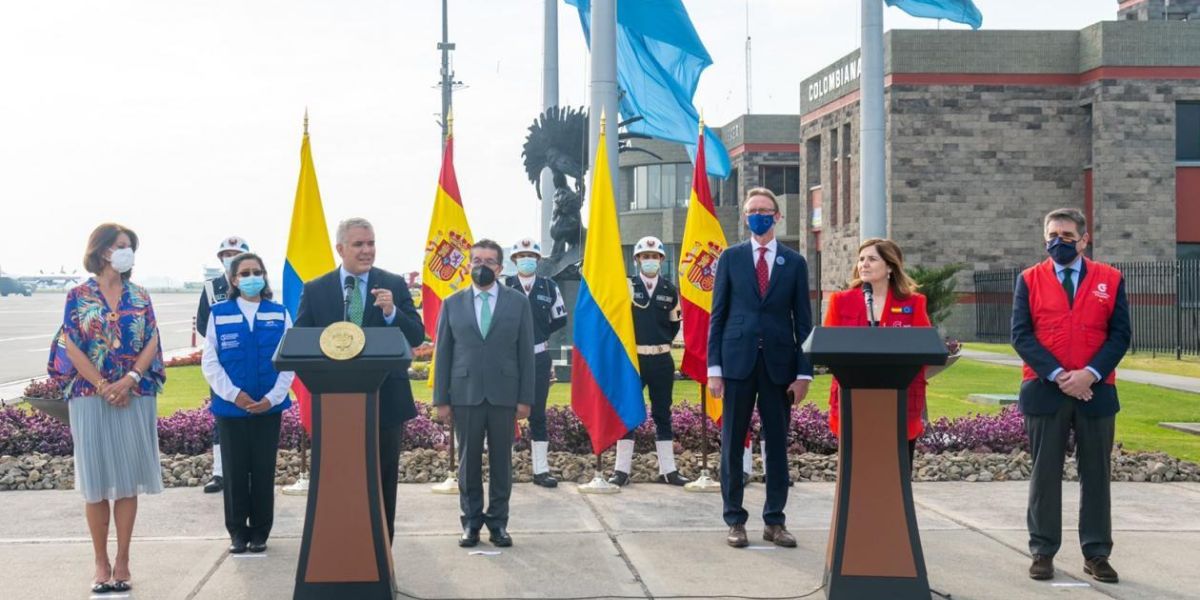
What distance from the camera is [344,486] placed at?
6.20m

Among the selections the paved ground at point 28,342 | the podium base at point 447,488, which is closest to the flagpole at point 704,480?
the podium base at point 447,488

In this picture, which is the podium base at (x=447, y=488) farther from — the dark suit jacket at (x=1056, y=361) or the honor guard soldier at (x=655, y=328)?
the dark suit jacket at (x=1056, y=361)

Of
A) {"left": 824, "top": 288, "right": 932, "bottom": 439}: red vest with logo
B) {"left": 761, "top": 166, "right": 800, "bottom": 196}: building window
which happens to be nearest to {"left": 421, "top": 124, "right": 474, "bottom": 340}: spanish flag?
{"left": 824, "top": 288, "right": 932, "bottom": 439}: red vest with logo

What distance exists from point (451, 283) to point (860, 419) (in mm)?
6438

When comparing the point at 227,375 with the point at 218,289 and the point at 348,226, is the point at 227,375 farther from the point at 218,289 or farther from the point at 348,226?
the point at 218,289

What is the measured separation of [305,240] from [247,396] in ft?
11.0

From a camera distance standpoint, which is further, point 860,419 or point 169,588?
point 169,588

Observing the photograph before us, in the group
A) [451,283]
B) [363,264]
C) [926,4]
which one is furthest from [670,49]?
[363,264]

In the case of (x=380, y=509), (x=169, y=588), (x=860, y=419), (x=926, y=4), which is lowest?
(x=169, y=588)

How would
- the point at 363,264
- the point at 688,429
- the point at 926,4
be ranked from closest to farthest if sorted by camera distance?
1. the point at 363,264
2. the point at 688,429
3. the point at 926,4

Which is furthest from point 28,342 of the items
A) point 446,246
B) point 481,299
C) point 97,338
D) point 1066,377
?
point 1066,377

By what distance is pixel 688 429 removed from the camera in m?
11.9

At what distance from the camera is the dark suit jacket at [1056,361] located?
683 cm

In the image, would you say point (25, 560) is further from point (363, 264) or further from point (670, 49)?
point (670, 49)
